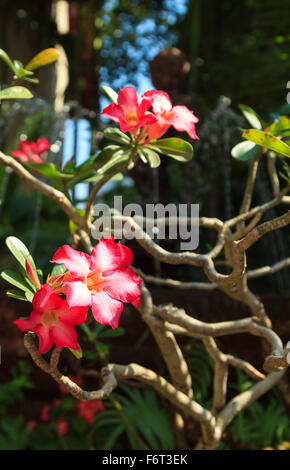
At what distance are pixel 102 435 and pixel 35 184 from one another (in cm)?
77

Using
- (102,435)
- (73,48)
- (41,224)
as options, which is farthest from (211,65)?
(102,435)

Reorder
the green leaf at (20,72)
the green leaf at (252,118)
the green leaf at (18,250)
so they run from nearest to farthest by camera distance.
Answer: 1. the green leaf at (18,250)
2. the green leaf at (20,72)
3. the green leaf at (252,118)

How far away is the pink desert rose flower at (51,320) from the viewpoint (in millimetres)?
609

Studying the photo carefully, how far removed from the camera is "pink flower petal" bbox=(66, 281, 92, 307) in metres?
0.57

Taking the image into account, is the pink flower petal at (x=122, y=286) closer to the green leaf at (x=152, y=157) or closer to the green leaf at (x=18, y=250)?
the green leaf at (x=18, y=250)

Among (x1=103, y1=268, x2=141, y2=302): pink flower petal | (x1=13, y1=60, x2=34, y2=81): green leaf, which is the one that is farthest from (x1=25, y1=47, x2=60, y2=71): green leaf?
(x1=103, y1=268, x2=141, y2=302): pink flower petal

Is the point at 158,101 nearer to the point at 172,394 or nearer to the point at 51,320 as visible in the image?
the point at 51,320

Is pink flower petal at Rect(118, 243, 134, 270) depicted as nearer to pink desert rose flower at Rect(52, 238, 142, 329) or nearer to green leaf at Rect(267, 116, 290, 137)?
pink desert rose flower at Rect(52, 238, 142, 329)

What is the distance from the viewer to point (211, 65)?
443 cm

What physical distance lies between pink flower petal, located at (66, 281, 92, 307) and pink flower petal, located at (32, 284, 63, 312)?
0.05 m

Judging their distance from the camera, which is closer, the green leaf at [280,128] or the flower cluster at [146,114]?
the flower cluster at [146,114]

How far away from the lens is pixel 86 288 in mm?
592

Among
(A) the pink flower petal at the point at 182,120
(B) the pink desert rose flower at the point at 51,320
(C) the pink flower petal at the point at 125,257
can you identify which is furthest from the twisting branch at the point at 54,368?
(A) the pink flower petal at the point at 182,120
